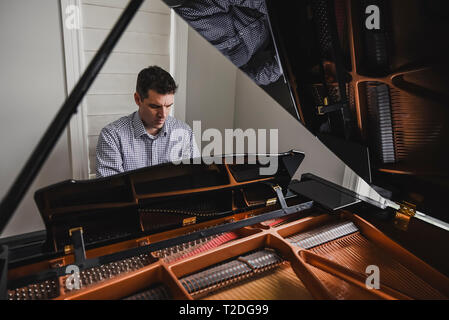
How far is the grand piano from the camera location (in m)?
0.94

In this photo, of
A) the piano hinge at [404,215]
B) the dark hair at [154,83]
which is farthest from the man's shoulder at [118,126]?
the piano hinge at [404,215]

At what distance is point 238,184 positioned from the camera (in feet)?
4.34

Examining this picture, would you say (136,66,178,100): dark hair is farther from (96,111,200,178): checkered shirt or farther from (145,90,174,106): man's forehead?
(96,111,200,178): checkered shirt

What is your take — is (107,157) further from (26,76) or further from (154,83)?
(26,76)

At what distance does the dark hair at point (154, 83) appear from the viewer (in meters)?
2.01

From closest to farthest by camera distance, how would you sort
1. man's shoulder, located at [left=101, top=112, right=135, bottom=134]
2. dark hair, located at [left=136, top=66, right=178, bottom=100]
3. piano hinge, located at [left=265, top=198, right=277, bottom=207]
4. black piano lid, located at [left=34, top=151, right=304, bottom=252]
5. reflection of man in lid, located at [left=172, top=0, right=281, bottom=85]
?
1. black piano lid, located at [left=34, top=151, right=304, bottom=252]
2. reflection of man in lid, located at [left=172, top=0, right=281, bottom=85]
3. piano hinge, located at [left=265, top=198, right=277, bottom=207]
4. dark hair, located at [left=136, top=66, right=178, bottom=100]
5. man's shoulder, located at [left=101, top=112, right=135, bottom=134]

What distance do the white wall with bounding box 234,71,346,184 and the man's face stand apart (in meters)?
1.10

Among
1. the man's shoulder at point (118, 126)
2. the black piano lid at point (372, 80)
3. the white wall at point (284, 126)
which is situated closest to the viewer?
the black piano lid at point (372, 80)

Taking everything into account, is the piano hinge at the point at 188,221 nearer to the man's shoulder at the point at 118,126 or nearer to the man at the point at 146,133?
the man at the point at 146,133

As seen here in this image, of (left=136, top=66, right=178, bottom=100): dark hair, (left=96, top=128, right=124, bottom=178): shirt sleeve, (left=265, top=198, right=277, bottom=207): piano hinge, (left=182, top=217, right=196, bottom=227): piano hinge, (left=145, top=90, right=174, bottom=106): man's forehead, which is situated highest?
(left=136, top=66, right=178, bottom=100): dark hair

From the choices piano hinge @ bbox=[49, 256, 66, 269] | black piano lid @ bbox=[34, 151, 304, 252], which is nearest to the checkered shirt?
black piano lid @ bbox=[34, 151, 304, 252]

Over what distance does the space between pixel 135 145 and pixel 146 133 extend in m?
0.12

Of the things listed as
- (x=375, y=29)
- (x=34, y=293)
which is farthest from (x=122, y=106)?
(x=375, y=29)

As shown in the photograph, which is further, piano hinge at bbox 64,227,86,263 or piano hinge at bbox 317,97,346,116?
piano hinge at bbox 317,97,346,116
